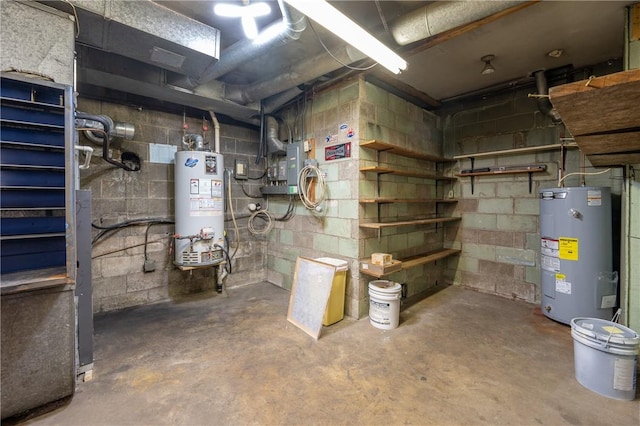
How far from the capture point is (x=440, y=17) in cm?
196

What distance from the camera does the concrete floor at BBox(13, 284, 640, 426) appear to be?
157 cm

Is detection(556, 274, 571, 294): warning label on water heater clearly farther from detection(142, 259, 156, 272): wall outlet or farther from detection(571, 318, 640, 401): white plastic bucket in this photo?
detection(142, 259, 156, 272): wall outlet

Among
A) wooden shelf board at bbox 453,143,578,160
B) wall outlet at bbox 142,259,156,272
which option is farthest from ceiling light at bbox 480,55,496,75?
wall outlet at bbox 142,259,156,272

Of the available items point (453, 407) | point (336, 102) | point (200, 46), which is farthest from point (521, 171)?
point (200, 46)

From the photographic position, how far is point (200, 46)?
225 centimetres

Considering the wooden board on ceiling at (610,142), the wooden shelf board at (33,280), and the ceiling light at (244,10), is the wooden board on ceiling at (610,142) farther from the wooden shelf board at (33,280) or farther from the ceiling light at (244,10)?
the wooden shelf board at (33,280)

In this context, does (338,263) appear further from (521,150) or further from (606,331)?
(521,150)

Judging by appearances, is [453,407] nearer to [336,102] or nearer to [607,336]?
[607,336]

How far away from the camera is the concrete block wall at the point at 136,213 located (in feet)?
9.89

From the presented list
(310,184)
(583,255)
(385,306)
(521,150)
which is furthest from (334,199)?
(583,255)

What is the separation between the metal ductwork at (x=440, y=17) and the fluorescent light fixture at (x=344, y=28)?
9.7 inches

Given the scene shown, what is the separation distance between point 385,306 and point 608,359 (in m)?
1.49

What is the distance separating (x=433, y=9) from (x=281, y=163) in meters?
2.37

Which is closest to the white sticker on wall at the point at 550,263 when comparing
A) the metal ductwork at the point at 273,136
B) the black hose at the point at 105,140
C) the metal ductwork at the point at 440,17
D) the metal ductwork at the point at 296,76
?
the metal ductwork at the point at 440,17
